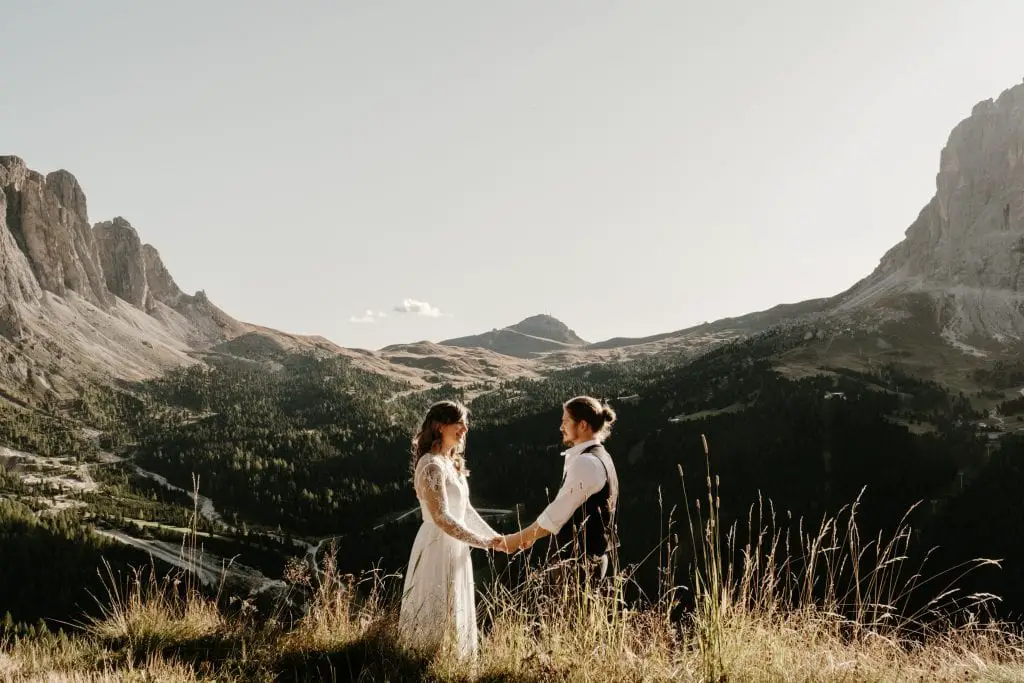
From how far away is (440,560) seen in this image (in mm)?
6320

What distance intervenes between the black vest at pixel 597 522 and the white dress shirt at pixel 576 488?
117mm

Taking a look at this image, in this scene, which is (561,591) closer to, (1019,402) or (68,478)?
(1019,402)

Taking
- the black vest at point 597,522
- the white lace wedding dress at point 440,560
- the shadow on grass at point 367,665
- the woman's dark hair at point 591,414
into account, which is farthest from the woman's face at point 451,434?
the shadow on grass at point 367,665

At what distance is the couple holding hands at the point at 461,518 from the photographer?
605 cm

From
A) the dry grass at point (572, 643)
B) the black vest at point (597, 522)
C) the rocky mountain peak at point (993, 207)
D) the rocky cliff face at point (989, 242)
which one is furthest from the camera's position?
the rocky mountain peak at point (993, 207)

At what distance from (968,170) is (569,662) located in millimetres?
248106

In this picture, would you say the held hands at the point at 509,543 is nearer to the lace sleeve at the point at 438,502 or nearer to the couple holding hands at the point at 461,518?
the couple holding hands at the point at 461,518

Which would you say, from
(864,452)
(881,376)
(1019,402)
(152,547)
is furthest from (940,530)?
(152,547)

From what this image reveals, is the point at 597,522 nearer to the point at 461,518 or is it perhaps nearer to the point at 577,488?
the point at 577,488

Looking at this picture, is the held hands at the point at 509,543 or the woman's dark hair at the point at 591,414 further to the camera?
the woman's dark hair at the point at 591,414

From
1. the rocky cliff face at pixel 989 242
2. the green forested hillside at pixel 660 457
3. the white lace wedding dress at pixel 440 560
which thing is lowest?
the green forested hillside at pixel 660 457

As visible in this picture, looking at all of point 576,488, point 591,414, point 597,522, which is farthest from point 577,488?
point 591,414

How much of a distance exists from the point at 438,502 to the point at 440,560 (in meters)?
0.65

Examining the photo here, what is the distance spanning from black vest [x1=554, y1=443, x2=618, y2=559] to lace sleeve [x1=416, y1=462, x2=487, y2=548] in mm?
1005
